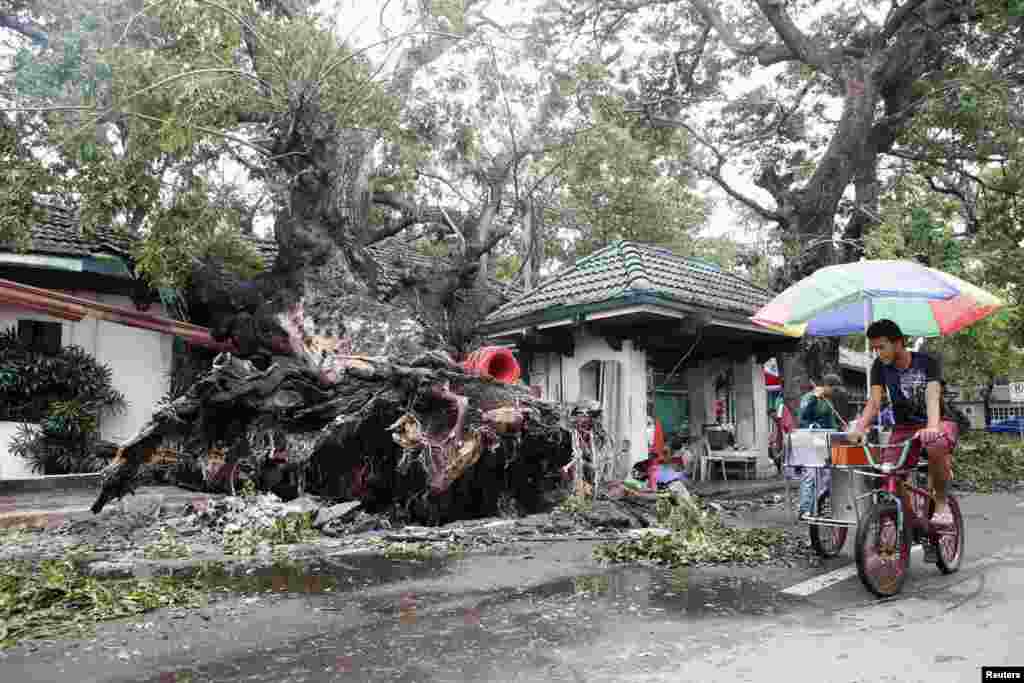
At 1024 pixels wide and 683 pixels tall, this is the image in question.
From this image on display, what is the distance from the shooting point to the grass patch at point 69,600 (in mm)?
4586

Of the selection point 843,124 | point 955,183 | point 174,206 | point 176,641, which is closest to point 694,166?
point 843,124

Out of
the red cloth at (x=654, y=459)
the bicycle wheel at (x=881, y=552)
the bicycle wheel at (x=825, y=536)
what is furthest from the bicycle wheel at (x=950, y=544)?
the red cloth at (x=654, y=459)

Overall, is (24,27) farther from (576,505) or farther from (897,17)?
(897,17)

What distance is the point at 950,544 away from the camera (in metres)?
5.99

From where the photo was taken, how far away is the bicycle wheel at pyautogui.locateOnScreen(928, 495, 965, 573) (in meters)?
5.86

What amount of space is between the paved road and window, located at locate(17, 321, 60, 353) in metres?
10.5

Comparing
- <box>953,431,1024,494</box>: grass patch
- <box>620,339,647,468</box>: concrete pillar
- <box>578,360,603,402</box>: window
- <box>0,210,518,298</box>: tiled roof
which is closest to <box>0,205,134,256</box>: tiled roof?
<box>0,210,518,298</box>: tiled roof

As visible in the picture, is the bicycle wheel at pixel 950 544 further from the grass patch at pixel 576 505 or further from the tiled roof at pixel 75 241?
the tiled roof at pixel 75 241

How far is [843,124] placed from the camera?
1502 cm

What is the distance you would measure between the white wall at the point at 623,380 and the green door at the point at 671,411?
2084 mm

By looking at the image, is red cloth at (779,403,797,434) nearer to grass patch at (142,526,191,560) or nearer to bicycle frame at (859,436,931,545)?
bicycle frame at (859,436,931,545)

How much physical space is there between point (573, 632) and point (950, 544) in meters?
3.41

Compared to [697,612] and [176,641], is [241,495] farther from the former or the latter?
[697,612]

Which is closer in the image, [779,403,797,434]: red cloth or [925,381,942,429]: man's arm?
[925,381,942,429]: man's arm
